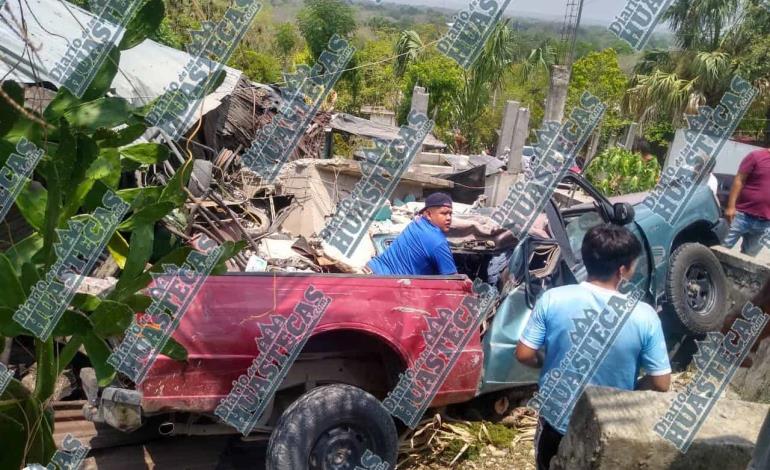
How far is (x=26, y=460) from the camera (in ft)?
7.26

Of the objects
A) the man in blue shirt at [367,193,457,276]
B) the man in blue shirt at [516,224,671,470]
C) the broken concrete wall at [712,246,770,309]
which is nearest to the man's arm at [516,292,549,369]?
the man in blue shirt at [516,224,671,470]

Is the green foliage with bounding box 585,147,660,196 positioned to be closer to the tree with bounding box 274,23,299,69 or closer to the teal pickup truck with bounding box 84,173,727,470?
the teal pickup truck with bounding box 84,173,727,470

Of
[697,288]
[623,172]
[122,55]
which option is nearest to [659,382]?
[697,288]

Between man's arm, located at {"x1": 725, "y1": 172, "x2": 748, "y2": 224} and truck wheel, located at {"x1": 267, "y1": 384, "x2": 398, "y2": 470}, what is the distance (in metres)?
4.58

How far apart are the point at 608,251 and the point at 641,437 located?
0.95 m

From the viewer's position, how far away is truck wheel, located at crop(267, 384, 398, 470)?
387 centimetres

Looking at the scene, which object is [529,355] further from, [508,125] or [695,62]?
[695,62]

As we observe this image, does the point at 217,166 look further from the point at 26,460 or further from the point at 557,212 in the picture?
the point at 26,460

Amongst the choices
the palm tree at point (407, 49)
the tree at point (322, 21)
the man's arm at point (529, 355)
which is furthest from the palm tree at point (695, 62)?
the man's arm at point (529, 355)

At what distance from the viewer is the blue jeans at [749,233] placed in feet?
22.2

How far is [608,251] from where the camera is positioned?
2.83 metres

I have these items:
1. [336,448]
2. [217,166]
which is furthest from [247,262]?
[217,166]

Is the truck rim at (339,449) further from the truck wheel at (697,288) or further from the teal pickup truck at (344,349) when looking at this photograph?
Result: the truck wheel at (697,288)

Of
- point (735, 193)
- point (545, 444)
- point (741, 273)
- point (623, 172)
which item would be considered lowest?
point (545, 444)
